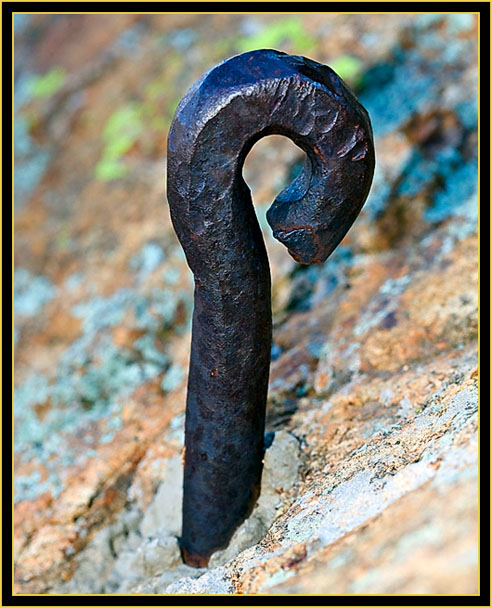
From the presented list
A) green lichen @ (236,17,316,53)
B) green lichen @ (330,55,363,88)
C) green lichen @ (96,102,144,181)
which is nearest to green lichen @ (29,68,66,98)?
green lichen @ (96,102,144,181)

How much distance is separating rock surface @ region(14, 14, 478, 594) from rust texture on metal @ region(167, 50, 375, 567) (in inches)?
10.1

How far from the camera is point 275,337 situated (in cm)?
359

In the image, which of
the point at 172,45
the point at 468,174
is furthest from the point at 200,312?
the point at 172,45

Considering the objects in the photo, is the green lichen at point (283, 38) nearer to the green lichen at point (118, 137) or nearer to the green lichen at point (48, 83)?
the green lichen at point (118, 137)

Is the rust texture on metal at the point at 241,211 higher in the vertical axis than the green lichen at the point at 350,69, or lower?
lower

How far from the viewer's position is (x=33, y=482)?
10.7 ft

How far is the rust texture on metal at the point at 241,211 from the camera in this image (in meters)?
1.98

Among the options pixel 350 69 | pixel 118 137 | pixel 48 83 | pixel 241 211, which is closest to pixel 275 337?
pixel 241 211

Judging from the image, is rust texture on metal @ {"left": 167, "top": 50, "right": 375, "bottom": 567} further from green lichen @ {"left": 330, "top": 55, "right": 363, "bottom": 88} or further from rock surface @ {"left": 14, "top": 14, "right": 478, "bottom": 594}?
green lichen @ {"left": 330, "top": 55, "right": 363, "bottom": 88}

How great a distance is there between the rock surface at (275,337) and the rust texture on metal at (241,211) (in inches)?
10.1

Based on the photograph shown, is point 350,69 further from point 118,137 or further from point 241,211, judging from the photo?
point 241,211

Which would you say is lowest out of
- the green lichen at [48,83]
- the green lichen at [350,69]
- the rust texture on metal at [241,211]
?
the rust texture on metal at [241,211]

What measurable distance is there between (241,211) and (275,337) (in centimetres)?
154

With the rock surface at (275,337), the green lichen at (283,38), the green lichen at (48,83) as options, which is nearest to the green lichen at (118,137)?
the rock surface at (275,337)
